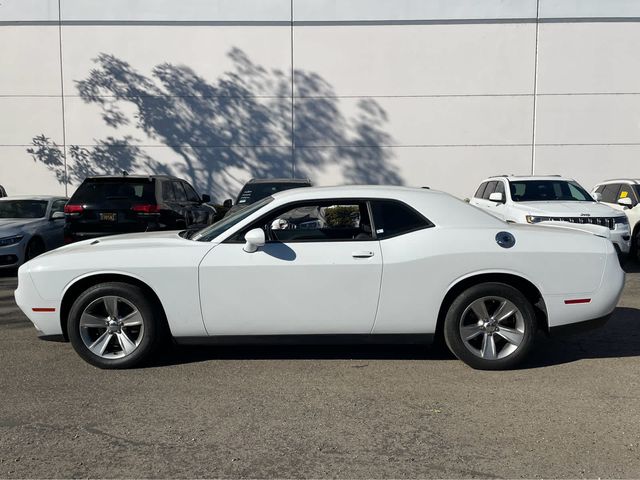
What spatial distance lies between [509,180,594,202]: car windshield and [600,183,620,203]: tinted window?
1422 mm

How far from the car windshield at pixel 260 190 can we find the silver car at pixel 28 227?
341 cm

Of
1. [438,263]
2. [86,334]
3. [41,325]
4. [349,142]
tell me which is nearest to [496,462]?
[438,263]

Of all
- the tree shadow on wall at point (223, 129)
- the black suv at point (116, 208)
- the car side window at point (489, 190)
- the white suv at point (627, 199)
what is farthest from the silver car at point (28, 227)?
the white suv at point (627, 199)

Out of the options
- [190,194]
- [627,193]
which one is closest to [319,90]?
[190,194]

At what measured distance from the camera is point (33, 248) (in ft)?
34.7

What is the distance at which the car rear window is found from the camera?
969 cm

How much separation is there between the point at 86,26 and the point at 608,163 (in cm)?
1607

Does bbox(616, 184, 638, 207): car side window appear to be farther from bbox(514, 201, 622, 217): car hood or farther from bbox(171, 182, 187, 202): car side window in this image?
bbox(171, 182, 187, 202): car side window

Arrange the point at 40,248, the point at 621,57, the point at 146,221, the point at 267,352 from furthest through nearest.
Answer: the point at 621,57
the point at 40,248
the point at 146,221
the point at 267,352

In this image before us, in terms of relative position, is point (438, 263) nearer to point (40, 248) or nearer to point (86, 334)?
point (86, 334)

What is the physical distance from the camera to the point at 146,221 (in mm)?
9703

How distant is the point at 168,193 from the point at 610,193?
8.90 metres

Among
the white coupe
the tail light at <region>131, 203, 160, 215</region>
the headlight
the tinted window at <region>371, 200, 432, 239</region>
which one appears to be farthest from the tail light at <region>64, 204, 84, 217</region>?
the tinted window at <region>371, 200, 432, 239</region>

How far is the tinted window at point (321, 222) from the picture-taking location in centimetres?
524
